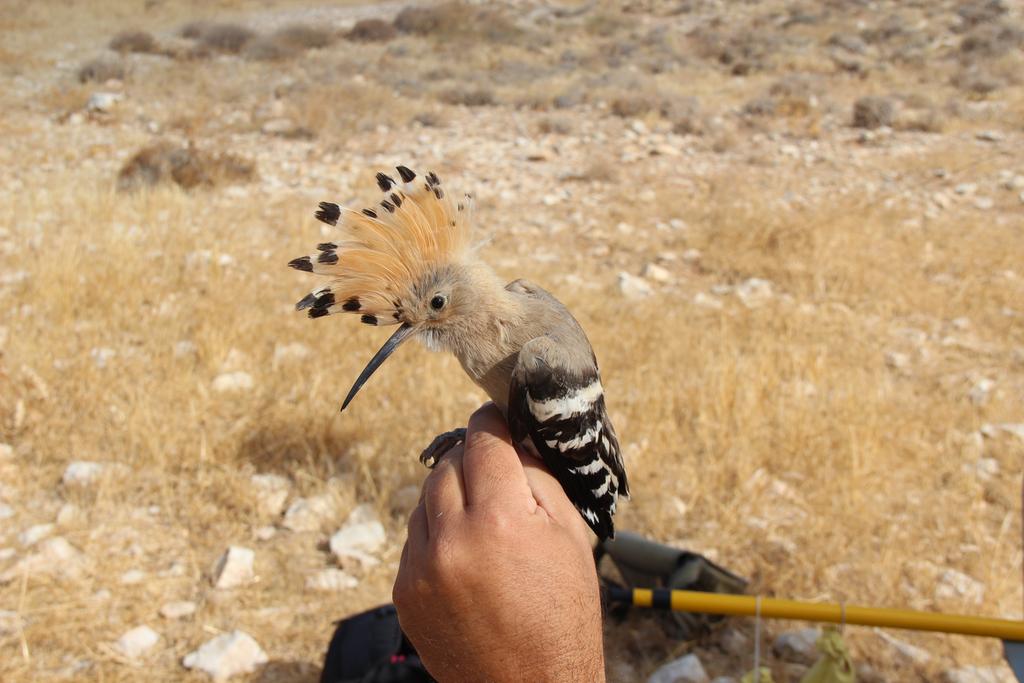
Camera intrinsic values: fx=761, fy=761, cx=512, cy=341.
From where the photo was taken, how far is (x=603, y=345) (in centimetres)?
468

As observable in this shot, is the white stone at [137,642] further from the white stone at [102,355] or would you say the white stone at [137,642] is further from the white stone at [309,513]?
the white stone at [102,355]

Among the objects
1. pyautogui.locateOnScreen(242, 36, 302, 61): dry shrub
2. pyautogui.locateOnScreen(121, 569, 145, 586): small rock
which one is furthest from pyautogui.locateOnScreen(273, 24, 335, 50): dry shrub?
pyautogui.locateOnScreen(121, 569, 145, 586): small rock

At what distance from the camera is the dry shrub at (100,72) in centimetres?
1264

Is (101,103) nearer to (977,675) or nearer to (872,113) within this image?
(872,113)

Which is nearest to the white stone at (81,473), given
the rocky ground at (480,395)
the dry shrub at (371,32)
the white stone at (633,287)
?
the rocky ground at (480,395)

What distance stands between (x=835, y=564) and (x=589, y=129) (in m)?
8.08

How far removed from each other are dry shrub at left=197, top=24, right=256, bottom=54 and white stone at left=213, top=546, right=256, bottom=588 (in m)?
16.5

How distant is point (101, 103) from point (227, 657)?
402 inches

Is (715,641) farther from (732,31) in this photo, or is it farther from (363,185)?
(732,31)

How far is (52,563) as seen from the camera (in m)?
2.92

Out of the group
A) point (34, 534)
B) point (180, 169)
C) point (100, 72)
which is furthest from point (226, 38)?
point (34, 534)

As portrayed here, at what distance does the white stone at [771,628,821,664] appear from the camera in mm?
2838

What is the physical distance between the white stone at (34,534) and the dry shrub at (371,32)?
59.3 feet

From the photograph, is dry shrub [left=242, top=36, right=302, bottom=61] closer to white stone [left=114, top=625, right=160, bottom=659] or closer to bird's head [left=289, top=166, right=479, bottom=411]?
white stone [left=114, top=625, right=160, bottom=659]
